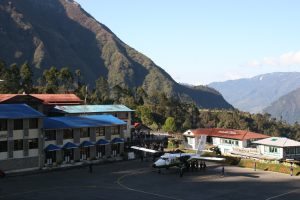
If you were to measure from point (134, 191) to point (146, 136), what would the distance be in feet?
147

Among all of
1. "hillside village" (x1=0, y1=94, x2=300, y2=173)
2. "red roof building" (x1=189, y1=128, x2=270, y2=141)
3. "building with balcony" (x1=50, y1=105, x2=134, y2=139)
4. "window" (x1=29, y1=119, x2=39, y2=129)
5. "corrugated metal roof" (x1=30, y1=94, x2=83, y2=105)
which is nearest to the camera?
"hillside village" (x1=0, y1=94, x2=300, y2=173)

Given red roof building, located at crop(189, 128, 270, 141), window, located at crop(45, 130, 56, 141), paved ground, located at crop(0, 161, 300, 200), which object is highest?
window, located at crop(45, 130, 56, 141)

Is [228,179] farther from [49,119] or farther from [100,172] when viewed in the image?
[49,119]

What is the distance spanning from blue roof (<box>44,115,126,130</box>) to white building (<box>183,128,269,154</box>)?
21.8 metres

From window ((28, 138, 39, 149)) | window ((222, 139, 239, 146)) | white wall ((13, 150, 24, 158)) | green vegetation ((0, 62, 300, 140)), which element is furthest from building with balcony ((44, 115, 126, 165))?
green vegetation ((0, 62, 300, 140))

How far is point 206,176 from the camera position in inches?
2215

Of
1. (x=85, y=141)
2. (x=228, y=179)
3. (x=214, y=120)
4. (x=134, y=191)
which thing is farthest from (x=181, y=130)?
(x=134, y=191)

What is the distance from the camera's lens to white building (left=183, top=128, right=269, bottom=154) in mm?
80812

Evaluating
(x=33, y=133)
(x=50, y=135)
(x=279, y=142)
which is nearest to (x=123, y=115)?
(x=50, y=135)

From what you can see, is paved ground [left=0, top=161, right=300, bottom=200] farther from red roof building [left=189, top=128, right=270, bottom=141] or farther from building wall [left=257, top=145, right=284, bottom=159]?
red roof building [left=189, top=128, right=270, bottom=141]

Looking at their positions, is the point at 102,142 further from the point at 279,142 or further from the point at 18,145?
the point at 279,142

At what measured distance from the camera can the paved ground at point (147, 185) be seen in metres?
43.8

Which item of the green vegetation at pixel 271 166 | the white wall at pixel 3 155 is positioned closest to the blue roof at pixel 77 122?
the white wall at pixel 3 155

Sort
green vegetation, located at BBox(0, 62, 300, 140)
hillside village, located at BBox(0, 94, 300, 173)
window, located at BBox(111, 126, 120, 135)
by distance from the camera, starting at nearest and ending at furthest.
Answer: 1. hillside village, located at BBox(0, 94, 300, 173)
2. window, located at BBox(111, 126, 120, 135)
3. green vegetation, located at BBox(0, 62, 300, 140)
